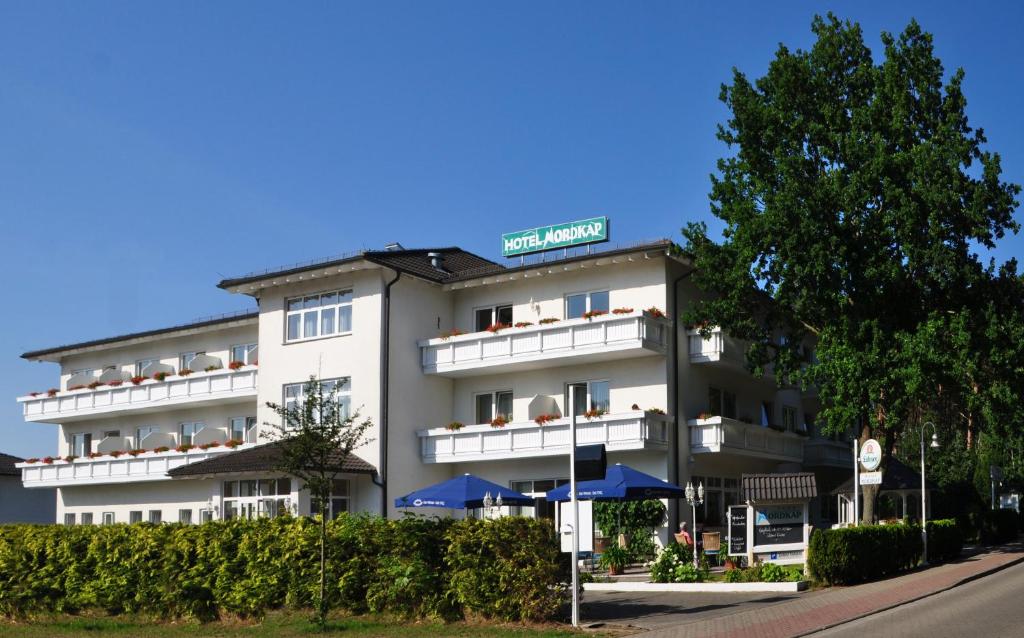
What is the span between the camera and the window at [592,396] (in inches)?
1315

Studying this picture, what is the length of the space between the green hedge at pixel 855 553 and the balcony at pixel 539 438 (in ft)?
24.4

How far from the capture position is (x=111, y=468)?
41.2 m

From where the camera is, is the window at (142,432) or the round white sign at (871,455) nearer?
the round white sign at (871,455)

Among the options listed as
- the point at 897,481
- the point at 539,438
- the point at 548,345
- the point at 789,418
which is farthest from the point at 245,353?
the point at 897,481

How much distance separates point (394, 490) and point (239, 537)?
49.2ft

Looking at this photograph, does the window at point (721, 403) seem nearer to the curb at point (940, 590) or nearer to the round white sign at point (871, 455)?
the round white sign at point (871, 455)

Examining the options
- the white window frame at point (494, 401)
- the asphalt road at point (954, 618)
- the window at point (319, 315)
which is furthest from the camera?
the white window frame at point (494, 401)

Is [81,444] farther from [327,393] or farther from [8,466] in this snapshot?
[327,393]

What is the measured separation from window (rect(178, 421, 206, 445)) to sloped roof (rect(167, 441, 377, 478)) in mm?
6839

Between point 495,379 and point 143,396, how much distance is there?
48.1 ft

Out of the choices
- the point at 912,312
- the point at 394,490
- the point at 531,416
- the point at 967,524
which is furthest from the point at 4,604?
the point at 967,524

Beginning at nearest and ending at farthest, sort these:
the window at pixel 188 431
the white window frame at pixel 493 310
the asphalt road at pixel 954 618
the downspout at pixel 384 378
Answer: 1. the asphalt road at pixel 954 618
2. the downspout at pixel 384 378
3. the white window frame at pixel 493 310
4. the window at pixel 188 431


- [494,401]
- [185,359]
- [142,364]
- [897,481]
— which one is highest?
[185,359]

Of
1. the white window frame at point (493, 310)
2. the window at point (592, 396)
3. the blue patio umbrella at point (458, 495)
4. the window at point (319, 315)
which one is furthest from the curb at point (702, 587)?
the window at point (319, 315)
